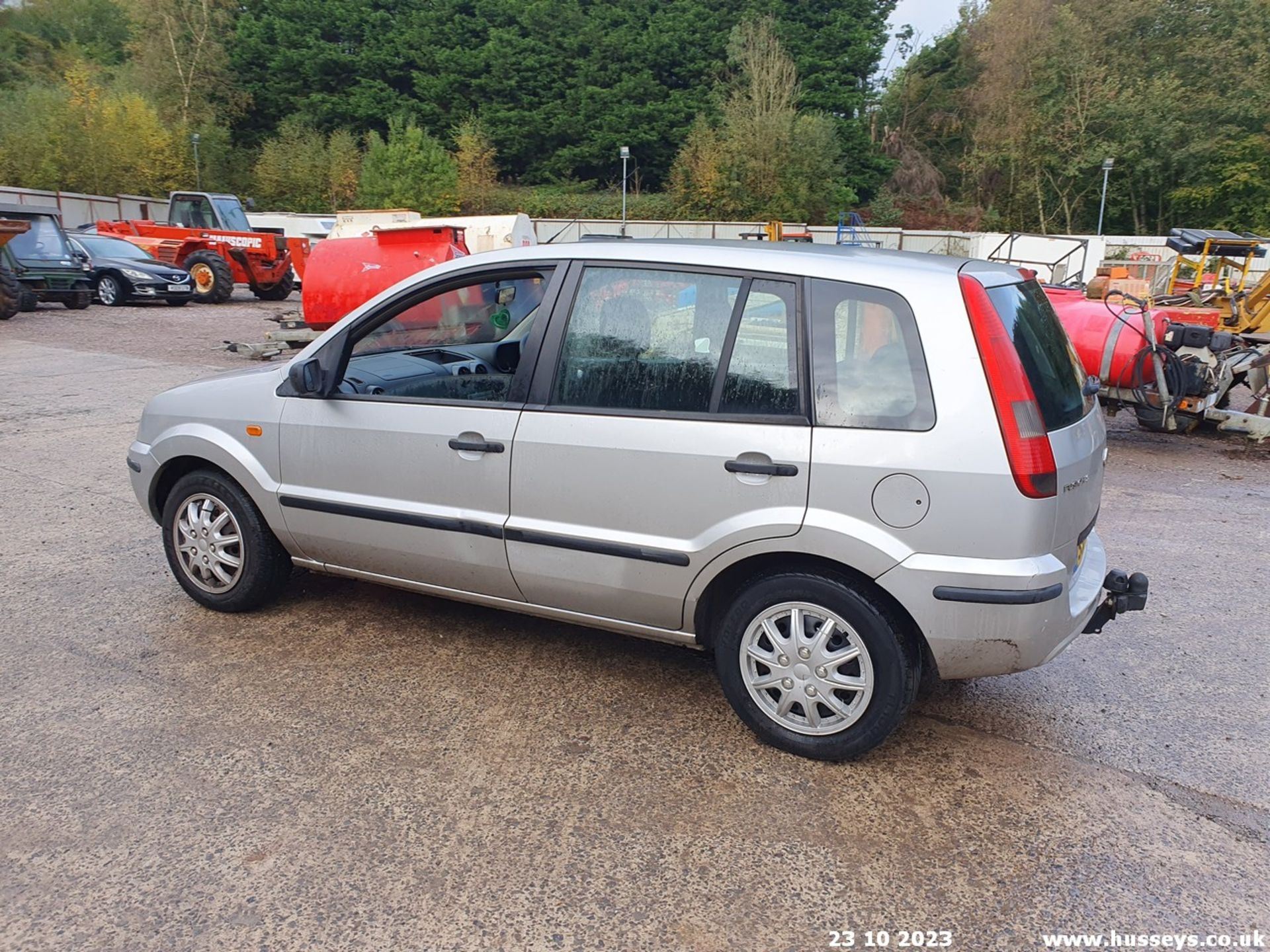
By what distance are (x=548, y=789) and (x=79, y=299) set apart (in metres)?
19.4

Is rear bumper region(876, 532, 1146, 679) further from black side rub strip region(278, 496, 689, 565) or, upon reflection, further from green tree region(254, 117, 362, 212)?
green tree region(254, 117, 362, 212)

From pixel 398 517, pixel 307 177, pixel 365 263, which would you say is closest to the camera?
pixel 398 517

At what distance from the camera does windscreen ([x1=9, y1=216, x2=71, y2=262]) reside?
17.6 meters

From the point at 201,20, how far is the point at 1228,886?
64501mm

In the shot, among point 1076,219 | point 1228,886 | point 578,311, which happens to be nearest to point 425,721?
point 578,311

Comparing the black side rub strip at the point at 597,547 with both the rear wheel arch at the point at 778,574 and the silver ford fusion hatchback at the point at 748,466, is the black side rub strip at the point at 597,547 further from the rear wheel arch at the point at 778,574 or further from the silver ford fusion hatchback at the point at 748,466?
the rear wheel arch at the point at 778,574

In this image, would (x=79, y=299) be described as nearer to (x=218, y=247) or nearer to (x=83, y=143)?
(x=218, y=247)

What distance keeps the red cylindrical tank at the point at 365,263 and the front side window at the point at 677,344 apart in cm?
873

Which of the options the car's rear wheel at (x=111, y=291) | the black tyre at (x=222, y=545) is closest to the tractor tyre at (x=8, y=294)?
the car's rear wheel at (x=111, y=291)

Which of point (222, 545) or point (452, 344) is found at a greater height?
point (452, 344)

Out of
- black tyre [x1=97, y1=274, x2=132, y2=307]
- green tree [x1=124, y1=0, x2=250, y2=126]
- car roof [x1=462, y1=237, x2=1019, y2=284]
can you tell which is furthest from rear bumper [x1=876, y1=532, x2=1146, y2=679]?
green tree [x1=124, y1=0, x2=250, y2=126]

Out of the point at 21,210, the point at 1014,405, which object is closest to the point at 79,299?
the point at 21,210

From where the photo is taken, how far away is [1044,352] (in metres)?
3.22

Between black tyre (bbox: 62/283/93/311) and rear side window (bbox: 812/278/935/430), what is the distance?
764 inches
